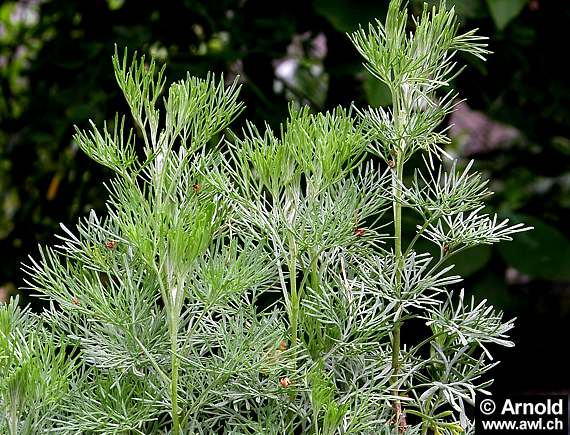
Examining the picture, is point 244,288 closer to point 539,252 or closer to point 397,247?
point 397,247

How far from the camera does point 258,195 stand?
55 centimetres

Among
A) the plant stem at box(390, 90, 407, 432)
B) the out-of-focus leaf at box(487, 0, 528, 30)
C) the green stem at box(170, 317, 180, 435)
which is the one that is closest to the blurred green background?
the out-of-focus leaf at box(487, 0, 528, 30)

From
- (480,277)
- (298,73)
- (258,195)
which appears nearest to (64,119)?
(298,73)

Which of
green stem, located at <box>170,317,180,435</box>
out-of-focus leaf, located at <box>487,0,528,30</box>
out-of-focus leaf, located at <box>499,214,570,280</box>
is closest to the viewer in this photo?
green stem, located at <box>170,317,180,435</box>

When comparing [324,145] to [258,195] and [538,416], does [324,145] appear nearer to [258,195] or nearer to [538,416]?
[258,195]

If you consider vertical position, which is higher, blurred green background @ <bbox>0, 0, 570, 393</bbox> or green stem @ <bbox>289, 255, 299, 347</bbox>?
blurred green background @ <bbox>0, 0, 570, 393</bbox>

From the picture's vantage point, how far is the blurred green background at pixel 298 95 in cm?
134

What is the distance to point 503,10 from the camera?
120cm

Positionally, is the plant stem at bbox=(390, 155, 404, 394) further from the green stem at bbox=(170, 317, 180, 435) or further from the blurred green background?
the blurred green background

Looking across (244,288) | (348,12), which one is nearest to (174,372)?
(244,288)

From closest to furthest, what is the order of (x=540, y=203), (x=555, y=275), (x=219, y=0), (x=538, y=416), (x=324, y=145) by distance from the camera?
(x=324, y=145) < (x=538, y=416) < (x=555, y=275) < (x=219, y=0) < (x=540, y=203)

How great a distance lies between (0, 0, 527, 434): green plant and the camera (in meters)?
0.51

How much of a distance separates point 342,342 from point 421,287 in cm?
6

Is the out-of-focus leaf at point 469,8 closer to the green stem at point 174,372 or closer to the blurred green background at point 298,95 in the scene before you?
the blurred green background at point 298,95
